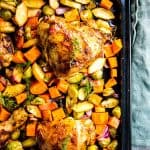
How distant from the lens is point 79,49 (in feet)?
6.06

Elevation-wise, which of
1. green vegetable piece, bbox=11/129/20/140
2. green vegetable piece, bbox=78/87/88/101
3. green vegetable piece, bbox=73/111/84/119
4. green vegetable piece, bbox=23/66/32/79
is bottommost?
green vegetable piece, bbox=11/129/20/140

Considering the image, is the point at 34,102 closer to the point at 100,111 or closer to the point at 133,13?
the point at 100,111

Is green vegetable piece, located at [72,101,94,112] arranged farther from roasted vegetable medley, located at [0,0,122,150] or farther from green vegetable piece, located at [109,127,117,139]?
green vegetable piece, located at [109,127,117,139]

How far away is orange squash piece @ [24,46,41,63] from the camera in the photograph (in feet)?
6.22

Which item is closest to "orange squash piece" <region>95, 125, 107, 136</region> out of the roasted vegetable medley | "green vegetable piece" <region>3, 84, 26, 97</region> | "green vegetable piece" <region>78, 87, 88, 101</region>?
the roasted vegetable medley

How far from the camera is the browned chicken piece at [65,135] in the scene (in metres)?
1.84

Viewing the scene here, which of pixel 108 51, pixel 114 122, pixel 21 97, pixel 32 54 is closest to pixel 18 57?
pixel 32 54

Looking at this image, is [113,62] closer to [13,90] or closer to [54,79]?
[54,79]

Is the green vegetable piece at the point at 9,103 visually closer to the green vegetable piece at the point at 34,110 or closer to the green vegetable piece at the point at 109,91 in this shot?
the green vegetable piece at the point at 34,110

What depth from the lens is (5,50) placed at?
189 centimetres

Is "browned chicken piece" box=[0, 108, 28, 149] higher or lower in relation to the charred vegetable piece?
lower

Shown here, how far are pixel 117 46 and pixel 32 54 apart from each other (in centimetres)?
35

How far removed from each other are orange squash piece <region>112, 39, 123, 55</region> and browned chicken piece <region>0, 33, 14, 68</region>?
1.40 feet

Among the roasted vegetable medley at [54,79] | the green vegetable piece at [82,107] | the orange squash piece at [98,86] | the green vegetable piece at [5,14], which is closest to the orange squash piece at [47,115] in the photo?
the roasted vegetable medley at [54,79]
